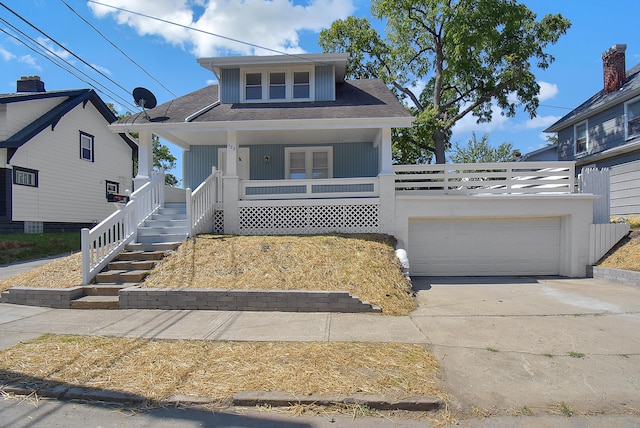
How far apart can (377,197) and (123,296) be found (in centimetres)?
656

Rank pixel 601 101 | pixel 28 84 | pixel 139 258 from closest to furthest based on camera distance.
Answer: pixel 139 258 → pixel 601 101 → pixel 28 84

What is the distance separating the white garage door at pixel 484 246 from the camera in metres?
10.3

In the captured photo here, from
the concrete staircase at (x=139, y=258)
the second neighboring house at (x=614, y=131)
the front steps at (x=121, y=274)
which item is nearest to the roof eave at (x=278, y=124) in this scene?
the concrete staircase at (x=139, y=258)

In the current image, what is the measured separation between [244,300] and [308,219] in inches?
165

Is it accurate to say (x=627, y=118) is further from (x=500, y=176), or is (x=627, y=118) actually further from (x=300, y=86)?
(x=300, y=86)

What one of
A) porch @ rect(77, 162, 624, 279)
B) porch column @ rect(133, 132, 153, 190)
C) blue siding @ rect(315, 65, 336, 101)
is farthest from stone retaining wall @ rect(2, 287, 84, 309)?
blue siding @ rect(315, 65, 336, 101)

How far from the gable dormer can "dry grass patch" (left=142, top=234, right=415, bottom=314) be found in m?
5.79

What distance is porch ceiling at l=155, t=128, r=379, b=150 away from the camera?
11266 mm

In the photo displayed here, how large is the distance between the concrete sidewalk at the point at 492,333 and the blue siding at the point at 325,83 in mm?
7652

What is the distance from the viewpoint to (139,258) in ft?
26.2

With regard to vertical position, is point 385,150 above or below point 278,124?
below

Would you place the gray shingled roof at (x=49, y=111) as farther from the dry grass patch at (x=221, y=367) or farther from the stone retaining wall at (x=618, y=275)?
the stone retaining wall at (x=618, y=275)

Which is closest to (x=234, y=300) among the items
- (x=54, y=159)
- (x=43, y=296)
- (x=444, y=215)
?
(x=43, y=296)

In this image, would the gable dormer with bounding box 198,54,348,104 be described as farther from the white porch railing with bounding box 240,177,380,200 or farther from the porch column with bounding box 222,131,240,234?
the porch column with bounding box 222,131,240,234
